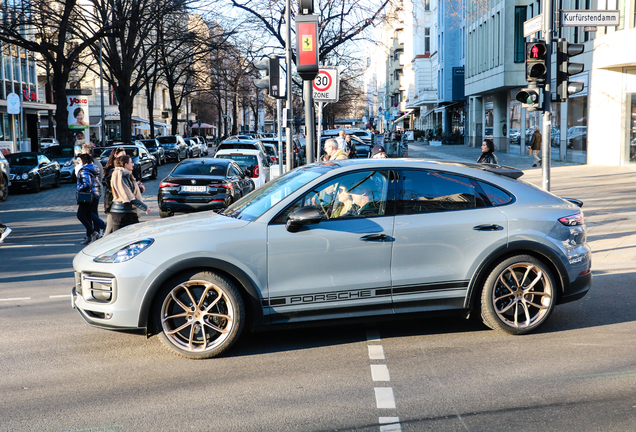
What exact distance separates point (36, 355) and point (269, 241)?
7.12ft

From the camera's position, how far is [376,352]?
574 centimetres

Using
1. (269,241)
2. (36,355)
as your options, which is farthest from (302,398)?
(36,355)

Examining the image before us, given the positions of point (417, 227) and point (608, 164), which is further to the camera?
point (608, 164)

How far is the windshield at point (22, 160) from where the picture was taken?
24.3 m

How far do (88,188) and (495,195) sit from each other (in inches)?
323

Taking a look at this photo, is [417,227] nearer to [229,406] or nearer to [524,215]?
[524,215]

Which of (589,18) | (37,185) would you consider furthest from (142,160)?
(589,18)

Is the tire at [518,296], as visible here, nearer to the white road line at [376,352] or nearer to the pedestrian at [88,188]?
the white road line at [376,352]

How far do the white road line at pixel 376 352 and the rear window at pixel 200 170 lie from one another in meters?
9.97

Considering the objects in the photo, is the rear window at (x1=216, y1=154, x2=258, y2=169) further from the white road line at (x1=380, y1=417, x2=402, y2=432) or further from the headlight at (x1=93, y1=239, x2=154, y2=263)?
the white road line at (x1=380, y1=417, x2=402, y2=432)

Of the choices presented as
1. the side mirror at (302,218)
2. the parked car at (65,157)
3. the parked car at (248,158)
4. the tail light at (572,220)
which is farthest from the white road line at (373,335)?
the parked car at (65,157)

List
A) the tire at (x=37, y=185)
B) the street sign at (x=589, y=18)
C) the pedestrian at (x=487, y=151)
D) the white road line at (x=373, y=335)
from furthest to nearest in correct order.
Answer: the tire at (x=37, y=185)
the pedestrian at (x=487, y=151)
the street sign at (x=589, y=18)
the white road line at (x=373, y=335)

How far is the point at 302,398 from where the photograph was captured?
15.3 ft

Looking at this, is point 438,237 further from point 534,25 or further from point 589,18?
point 589,18
